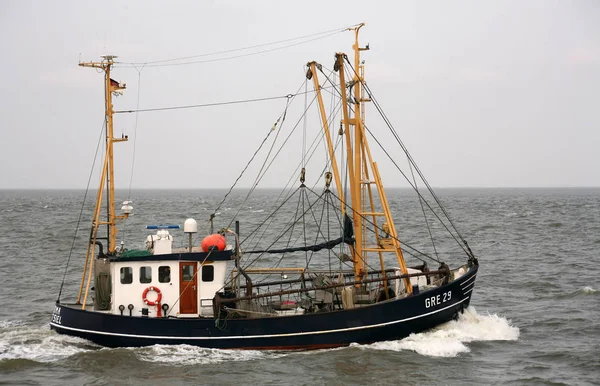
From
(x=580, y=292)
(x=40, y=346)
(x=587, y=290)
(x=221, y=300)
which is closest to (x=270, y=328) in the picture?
(x=221, y=300)

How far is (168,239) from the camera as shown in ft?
69.5

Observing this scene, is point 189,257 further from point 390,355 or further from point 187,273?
point 390,355

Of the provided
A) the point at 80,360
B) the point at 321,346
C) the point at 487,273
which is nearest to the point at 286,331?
the point at 321,346

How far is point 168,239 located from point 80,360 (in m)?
4.08

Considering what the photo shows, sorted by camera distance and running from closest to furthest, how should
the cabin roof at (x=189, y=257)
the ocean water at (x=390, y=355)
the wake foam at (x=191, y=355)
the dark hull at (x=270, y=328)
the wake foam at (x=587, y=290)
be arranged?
1. the ocean water at (x=390, y=355)
2. the wake foam at (x=191, y=355)
3. the dark hull at (x=270, y=328)
4. the cabin roof at (x=189, y=257)
5. the wake foam at (x=587, y=290)

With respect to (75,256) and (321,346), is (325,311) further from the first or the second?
(75,256)

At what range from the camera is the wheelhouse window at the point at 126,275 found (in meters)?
20.8

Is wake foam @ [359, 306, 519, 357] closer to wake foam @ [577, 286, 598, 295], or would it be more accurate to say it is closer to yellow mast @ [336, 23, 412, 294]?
yellow mast @ [336, 23, 412, 294]

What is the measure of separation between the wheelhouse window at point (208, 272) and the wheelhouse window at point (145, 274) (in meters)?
1.52

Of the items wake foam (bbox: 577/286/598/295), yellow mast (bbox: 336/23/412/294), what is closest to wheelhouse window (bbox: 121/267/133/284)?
yellow mast (bbox: 336/23/412/294)

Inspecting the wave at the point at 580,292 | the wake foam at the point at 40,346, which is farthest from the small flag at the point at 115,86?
the wave at the point at 580,292

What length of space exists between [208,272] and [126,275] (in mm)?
2326

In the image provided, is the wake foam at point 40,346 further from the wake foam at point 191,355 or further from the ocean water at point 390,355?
the wake foam at point 191,355

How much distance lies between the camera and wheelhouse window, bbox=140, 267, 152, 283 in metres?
20.8
